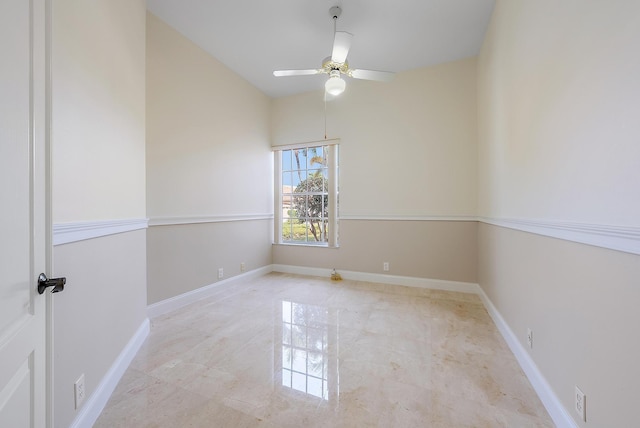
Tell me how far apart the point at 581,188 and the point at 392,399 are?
4.73 feet

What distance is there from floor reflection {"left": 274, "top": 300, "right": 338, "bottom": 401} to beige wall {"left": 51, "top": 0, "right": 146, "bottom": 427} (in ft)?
3.55

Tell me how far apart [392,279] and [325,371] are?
2.26m

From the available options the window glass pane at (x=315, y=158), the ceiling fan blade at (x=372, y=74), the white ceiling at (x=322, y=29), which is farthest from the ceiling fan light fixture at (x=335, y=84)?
the window glass pane at (x=315, y=158)

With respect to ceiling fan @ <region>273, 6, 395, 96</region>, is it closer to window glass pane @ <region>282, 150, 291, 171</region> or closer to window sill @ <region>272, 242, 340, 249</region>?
window glass pane @ <region>282, 150, 291, 171</region>

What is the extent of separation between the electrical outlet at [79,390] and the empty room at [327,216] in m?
0.04

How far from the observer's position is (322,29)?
9.18 feet

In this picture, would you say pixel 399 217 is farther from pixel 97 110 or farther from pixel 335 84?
pixel 97 110

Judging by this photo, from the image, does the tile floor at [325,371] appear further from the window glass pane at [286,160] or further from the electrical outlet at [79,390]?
the window glass pane at [286,160]

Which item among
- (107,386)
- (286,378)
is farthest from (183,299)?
(286,378)

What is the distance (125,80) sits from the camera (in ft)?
6.08

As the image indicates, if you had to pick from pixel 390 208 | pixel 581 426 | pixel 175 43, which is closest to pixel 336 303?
pixel 390 208

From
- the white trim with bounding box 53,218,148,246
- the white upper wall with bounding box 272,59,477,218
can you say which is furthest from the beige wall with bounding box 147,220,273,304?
the white upper wall with bounding box 272,59,477,218

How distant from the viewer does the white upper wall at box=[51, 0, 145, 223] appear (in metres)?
1.20
